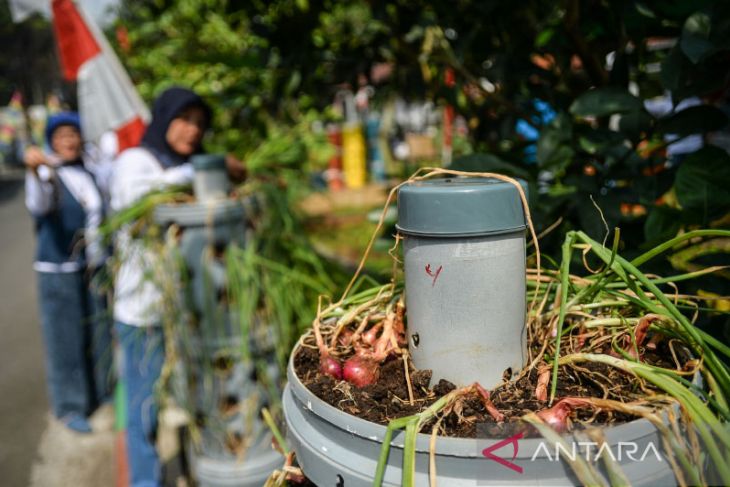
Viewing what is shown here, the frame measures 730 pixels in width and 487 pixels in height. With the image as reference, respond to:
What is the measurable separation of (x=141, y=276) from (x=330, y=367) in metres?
1.95

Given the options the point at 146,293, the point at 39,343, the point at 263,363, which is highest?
the point at 146,293

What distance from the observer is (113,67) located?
13.0 ft

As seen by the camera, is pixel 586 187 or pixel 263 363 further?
pixel 263 363

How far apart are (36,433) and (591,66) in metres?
3.97

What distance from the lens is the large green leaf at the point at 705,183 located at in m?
1.18

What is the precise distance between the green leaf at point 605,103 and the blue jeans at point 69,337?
339 centimetres

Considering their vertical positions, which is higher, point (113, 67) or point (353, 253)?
point (113, 67)

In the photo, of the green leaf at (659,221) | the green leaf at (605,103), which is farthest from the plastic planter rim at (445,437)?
the green leaf at (605,103)

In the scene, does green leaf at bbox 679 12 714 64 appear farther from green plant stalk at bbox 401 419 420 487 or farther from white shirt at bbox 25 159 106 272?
white shirt at bbox 25 159 106 272

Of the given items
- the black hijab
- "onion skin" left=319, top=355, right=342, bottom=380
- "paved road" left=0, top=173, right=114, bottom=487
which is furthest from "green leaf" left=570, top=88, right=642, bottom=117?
"paved road" left=0, top=173, right=114, bottom=487

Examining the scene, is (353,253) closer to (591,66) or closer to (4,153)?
(591,66)

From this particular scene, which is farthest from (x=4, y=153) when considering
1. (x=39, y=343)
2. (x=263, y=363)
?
(x=263, y=363)

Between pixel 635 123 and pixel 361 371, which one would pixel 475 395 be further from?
pixel 635 123

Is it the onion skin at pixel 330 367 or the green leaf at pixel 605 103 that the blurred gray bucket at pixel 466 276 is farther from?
the green leaf at pixel 605 103
